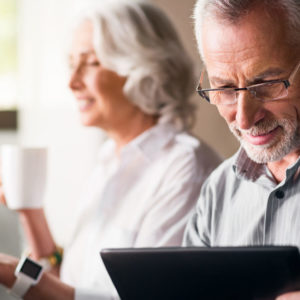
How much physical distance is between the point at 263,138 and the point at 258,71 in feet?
0.44

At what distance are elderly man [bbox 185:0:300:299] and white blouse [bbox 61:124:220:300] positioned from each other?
0.43 metres

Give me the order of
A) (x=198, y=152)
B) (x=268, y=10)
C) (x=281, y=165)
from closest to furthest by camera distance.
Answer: (x=268, y=10) → (x=281, y=165) → (x=198, y=152)

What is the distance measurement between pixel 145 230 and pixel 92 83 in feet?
1.80

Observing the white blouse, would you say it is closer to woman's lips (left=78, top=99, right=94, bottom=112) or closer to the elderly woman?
the elderly woman

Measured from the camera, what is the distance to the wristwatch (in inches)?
64.7

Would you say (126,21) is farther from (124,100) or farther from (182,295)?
(182,295)

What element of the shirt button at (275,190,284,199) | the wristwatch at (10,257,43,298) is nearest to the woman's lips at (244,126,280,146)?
the shirt button at (275,190,284,199)

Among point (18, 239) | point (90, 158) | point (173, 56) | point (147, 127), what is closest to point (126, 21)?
point (173, 56)

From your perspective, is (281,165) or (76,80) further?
(76,80)

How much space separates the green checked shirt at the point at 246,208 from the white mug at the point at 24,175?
0.58 m

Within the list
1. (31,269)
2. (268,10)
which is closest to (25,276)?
(31,269)

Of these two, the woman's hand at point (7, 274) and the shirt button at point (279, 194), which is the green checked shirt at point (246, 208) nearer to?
the shirt button at point (279, 194)

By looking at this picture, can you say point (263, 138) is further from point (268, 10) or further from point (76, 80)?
point (76, 80)

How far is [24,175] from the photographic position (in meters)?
1.85
